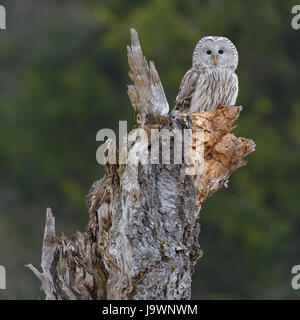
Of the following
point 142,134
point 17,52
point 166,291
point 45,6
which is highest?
point 45,6

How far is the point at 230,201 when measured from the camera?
653 inches

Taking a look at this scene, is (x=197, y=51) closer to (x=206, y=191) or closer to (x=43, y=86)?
(x=206, y=191)

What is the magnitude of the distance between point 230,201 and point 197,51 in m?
8.64

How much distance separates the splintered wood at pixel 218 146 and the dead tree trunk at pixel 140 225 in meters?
0.01

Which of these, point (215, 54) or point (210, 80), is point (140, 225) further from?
point (215, 54)

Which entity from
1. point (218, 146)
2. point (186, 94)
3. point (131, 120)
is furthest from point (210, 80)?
point (131, 120)

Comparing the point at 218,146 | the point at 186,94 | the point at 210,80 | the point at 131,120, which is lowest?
the point at 218,146

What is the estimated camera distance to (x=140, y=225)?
569 cm

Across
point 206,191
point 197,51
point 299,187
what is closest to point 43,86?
point 299,187

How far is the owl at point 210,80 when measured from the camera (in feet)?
25.7

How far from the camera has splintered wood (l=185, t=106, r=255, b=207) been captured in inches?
249

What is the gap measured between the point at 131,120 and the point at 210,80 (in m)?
8.69

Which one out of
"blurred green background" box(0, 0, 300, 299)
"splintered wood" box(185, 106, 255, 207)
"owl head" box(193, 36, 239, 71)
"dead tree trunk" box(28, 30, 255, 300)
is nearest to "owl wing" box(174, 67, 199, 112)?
"owl head" box(193, 36, 239, 71)

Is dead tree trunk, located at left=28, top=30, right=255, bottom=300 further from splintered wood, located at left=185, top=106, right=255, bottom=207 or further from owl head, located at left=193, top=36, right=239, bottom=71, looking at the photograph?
owl head, located at left=193, top=36, right=239, bottom=71
